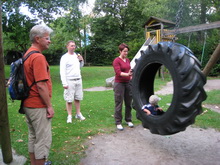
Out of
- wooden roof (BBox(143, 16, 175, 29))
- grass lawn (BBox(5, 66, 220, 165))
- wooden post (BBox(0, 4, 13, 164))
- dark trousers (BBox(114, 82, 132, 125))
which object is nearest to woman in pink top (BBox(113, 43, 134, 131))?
dark trousers (BBox(114, 82, 132, 125))

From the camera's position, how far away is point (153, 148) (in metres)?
3.66

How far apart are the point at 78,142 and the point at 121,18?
36984mm

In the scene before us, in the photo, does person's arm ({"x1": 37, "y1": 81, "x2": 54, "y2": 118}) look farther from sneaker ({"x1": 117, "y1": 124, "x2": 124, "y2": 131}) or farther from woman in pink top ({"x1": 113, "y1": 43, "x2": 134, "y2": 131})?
sneaker ({"x1": 117, "y1": 124, "x2": 124, "y2": 131})

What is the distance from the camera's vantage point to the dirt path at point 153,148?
10.5 feet

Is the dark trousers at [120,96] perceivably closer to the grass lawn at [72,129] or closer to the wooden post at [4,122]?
the grass lawn at [72,129]

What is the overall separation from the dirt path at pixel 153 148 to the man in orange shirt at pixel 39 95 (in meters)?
0.85

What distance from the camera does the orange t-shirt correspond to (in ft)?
7.73

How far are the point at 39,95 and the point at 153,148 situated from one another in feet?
7.17

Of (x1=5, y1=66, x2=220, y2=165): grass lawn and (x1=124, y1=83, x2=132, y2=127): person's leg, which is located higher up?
→ (x1=124, y1=83, x2=132, y2=127): person's leg

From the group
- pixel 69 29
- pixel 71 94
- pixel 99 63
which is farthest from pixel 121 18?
pixel 71 94

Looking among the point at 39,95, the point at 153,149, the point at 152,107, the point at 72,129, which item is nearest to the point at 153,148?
the point at 153,149

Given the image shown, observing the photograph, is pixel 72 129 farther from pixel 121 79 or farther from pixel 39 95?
pixel 39 95

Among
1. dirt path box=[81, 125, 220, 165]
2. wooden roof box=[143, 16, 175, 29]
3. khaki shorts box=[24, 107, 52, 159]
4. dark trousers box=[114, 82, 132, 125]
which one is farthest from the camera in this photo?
wooden roof box=[143, 16, 175, 29]

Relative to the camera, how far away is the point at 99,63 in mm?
36844
